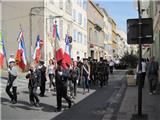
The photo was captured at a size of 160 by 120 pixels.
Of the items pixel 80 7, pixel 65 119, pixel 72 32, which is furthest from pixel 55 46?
pixel 65 119

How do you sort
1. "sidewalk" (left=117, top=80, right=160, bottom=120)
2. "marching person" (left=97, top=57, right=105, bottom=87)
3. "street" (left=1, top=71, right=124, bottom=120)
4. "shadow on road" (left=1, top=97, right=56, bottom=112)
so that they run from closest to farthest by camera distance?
"sidewalk" (left=117, top=80, right=160, bottom=120), "street" (left=1, top=71, right=124, bottom=120), "shadow on road" (left=1, top=97, right=56, bottom=112), "marching person" (left=97, top=57, right=105, bottom=87)

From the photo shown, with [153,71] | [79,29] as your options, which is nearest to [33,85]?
[153,71]

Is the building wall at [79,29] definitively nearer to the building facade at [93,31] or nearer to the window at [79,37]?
the window at [79,37]

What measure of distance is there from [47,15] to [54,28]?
2672 millimetres

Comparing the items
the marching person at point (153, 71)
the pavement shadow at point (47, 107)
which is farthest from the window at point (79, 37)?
the pavement shadow at point (47, 107)

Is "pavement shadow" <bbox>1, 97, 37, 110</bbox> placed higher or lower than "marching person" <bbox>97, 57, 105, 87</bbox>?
lower

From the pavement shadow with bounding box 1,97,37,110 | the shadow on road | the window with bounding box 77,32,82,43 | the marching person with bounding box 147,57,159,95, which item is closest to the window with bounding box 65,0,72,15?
the window with bounding box 77,32,82,43

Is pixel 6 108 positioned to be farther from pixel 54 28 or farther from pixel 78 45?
pixel 78 45

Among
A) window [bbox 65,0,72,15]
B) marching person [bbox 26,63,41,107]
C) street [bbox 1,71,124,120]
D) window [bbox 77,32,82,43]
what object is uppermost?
window [bbox 65,0,72,15]

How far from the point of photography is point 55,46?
125 feet

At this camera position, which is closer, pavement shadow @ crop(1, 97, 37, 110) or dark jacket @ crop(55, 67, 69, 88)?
dark jacket @ crop(55, 67, 69, 88)

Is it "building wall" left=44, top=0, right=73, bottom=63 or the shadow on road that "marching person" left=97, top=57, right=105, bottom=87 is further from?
"building wall" left=44, top=0, right=73, bottom=63

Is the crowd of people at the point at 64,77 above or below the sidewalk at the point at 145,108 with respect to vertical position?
above

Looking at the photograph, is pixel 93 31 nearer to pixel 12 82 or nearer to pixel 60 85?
pixel 12 82
